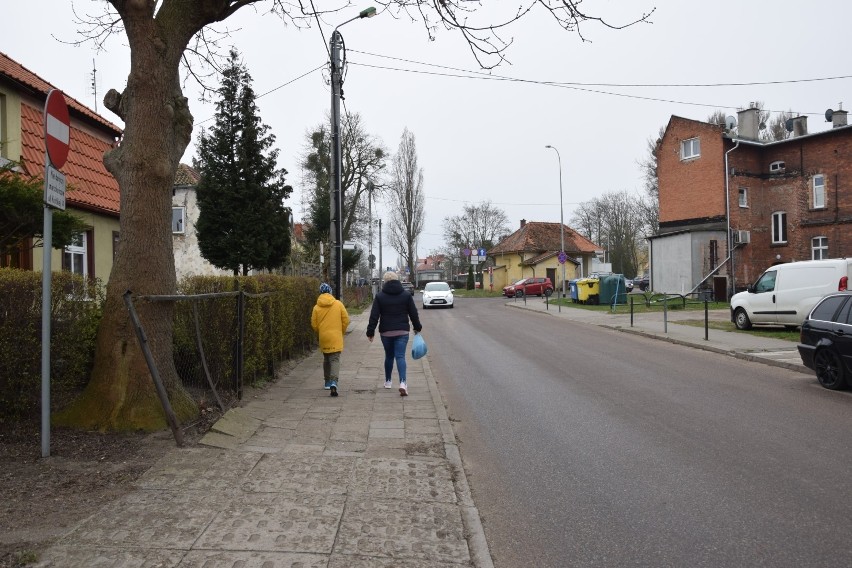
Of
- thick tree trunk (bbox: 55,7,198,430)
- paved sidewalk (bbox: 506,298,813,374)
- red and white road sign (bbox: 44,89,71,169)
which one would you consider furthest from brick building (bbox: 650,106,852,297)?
red and white road sign (bbox: 44,89,71,169)

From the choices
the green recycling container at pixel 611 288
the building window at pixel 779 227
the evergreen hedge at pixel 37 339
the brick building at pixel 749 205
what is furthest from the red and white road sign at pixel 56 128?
the building window at pixel 779 227

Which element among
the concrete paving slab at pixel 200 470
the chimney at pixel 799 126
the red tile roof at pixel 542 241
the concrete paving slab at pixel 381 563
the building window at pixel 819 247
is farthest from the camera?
the red tile roof at pixel 542 241

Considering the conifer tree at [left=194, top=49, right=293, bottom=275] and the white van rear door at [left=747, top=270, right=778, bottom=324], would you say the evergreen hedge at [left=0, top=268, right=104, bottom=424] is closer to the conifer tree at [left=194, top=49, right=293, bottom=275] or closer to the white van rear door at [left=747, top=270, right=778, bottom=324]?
the white van rear door at [left=747, top=270, right=778, bottom=324]

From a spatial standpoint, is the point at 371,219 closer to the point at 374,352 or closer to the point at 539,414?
the point at 374,352

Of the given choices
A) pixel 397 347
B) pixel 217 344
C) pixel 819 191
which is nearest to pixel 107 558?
pixel 217 344

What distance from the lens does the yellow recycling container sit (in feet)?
119

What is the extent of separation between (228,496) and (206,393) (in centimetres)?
356

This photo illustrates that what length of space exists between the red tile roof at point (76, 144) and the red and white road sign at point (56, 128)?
6139mm

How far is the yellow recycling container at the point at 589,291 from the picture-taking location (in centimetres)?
3619

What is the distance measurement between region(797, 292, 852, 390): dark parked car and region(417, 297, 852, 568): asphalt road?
1.02 feet

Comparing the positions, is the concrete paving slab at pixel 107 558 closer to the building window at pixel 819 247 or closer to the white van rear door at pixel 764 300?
the white van rear door at pixel 764 300

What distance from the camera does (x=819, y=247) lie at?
114 ft

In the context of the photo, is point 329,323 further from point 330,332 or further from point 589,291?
point 589,291

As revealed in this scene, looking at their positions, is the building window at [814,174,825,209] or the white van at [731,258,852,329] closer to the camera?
the white van at [731,258,852,329]
